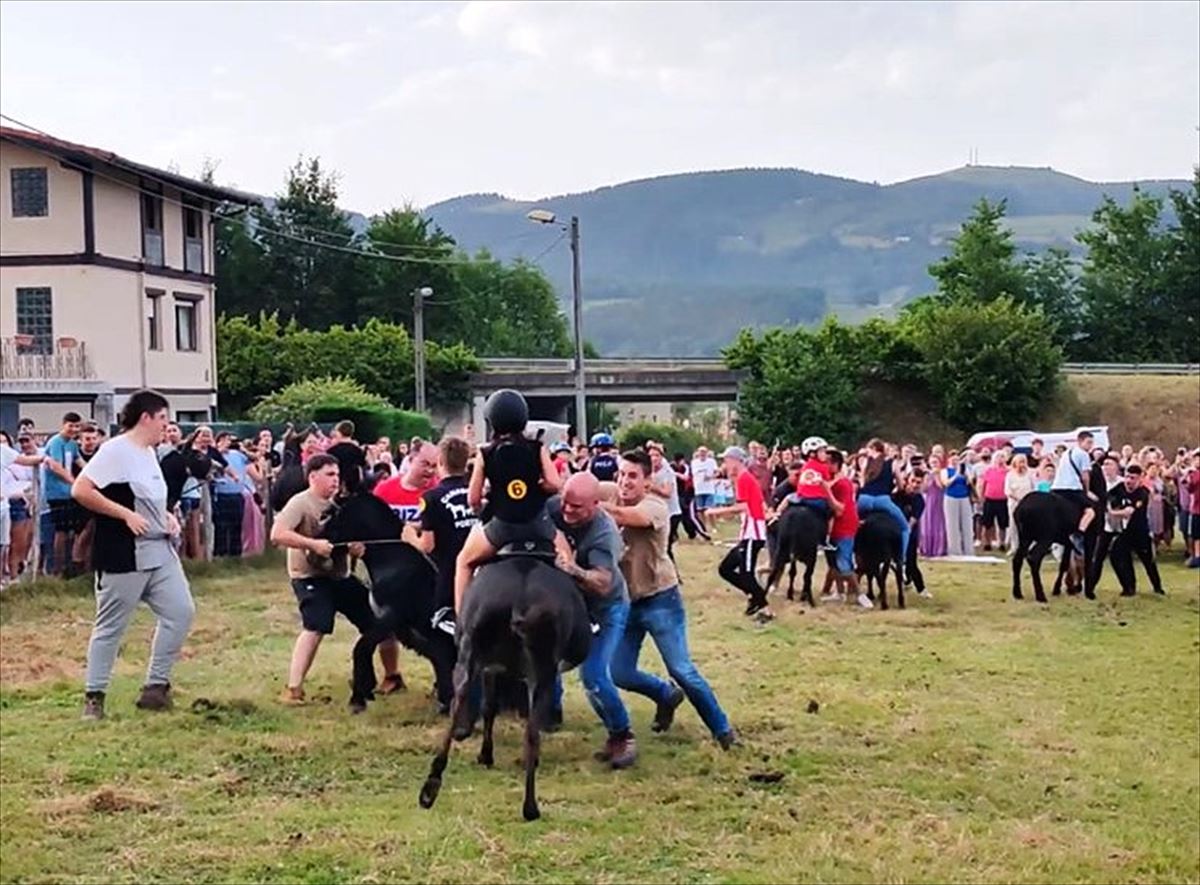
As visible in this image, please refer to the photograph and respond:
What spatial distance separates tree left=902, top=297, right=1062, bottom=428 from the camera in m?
51.0

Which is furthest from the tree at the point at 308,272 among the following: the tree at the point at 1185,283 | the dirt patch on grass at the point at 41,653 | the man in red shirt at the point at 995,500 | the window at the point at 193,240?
the dirt patch on grass at the point at 41,653

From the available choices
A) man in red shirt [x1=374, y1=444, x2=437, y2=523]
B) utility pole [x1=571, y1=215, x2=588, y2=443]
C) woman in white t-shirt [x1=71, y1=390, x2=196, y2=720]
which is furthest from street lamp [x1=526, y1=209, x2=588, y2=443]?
woman in white t-shirt [x1=71, y1=390, x2=196, y2=720]

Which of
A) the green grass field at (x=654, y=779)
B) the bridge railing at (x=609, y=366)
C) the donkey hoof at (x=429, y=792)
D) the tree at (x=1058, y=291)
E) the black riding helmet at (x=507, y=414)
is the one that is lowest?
the green grass field at (x=654, y=779)

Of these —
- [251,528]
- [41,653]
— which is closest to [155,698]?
[41,653]

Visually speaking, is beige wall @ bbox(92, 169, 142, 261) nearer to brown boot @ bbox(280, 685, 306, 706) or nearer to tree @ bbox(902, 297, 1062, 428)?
tree @ bbox(902, 297, 1062, 428)

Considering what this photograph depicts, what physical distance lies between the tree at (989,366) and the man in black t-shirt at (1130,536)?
33002 millimetres

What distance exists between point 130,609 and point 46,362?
108 feet

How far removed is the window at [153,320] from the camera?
43.2 meters

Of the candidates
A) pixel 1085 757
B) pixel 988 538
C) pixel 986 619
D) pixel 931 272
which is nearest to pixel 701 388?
pixel 931 272

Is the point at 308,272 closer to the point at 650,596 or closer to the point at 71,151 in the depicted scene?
the point at 71,151

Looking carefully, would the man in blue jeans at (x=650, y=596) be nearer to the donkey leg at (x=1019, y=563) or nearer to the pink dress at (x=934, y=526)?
the donkey leg at (x=1019, y=563)

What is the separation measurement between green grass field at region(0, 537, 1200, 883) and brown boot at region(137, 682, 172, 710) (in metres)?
0.17

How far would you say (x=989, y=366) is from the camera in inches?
2013

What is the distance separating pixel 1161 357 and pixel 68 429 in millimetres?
62864
